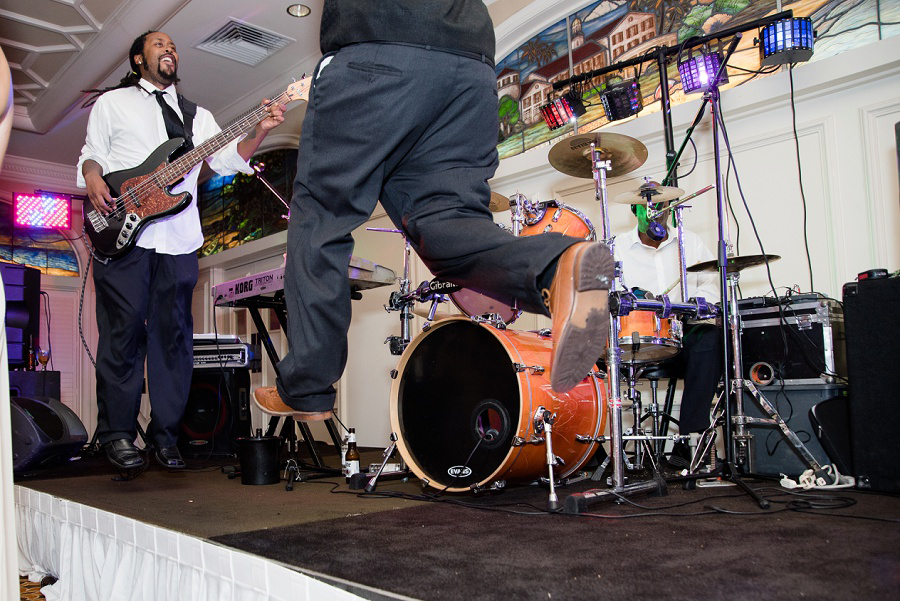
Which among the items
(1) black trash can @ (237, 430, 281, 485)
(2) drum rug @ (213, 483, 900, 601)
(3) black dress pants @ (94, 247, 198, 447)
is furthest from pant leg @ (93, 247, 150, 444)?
(2) drum rug @ (213, 483, 900, 601)

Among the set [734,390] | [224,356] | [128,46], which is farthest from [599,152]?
[128,46]

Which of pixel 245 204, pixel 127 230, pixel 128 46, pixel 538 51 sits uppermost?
pixel 128 46

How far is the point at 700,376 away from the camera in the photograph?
3.21m

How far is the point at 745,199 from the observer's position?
3.86m

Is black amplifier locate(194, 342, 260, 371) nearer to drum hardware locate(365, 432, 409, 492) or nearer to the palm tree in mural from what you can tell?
drum hardware locate(365, 432, 409, 492)

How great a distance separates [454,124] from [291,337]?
1.94 feet

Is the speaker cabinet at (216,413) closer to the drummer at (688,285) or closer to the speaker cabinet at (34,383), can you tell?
the speaker cabinet at (34,383)

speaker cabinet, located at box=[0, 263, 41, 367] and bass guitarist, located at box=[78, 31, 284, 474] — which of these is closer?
bass guitarist, located at box=[78, 31, 284, 474]

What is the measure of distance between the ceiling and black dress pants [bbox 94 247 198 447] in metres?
3.29

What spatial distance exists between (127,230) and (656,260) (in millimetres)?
2651

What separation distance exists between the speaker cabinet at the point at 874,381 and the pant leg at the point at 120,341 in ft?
9.33

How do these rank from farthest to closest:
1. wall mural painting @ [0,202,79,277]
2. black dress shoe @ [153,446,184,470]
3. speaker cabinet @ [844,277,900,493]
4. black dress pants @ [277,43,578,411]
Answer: wall mural painting @ [0,202,79,277] < black dress shoe @ [153,446,184,470] < speaker cabinet @ [844,277,900,493] < black dress pants @ [277,43,578,411]

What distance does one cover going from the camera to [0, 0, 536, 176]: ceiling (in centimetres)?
562

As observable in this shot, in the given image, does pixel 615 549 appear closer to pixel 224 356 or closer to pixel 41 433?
pixel 41 433
